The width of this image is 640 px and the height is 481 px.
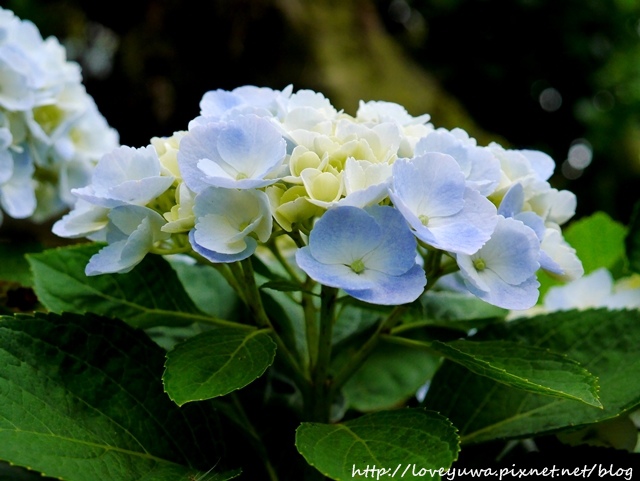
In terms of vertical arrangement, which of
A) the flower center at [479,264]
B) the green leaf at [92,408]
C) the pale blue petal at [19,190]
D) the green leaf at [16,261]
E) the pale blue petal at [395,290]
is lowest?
the green leaf at [16,261]

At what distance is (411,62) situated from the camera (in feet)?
10.5

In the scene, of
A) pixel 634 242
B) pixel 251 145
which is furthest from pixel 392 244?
pixel 634 242

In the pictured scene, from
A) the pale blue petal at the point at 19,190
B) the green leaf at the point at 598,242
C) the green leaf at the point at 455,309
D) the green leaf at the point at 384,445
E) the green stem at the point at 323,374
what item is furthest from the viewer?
the green leaf at the point at 598,242

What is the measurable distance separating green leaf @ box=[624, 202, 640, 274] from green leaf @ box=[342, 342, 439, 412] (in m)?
0.23

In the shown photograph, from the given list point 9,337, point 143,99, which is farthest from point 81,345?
point 143,99

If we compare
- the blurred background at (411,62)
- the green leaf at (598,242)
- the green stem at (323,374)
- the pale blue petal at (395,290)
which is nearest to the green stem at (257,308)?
the green stem at (323,374)

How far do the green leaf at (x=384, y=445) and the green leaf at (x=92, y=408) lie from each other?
0.24 feet

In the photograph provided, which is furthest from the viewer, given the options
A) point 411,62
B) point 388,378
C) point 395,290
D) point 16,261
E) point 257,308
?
point 411,62

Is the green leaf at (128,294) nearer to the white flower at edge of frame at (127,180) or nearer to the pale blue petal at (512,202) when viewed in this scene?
the white flower at edge of frame at (127,180)

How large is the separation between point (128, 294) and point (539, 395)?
0.38 m

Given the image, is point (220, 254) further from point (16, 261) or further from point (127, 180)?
point (16, 261)

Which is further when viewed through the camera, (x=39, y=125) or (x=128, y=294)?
(x=39, y=125)

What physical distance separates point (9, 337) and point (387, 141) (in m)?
0.31

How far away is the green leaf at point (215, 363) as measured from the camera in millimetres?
441
